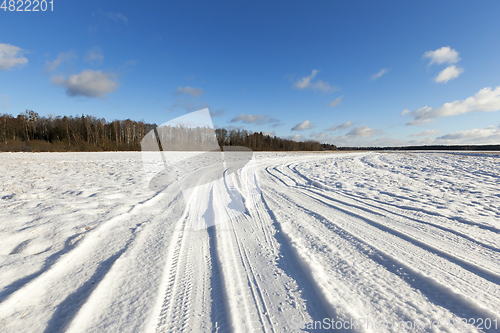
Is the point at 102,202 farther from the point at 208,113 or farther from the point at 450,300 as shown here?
the point at 450,300

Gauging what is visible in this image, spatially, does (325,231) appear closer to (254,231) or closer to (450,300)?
(254,231)

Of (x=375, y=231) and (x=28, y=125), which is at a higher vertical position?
(x=28, y=125)

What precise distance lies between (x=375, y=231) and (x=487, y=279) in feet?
4.35

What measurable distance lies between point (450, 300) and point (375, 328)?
0.93m

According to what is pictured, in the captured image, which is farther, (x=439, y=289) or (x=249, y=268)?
(x=249, y=268)

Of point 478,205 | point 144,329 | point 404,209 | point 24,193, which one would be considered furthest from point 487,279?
point 24,193

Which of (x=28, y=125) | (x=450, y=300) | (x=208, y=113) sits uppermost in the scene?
(x=28, y=125)

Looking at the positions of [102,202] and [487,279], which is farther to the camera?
[102,202]

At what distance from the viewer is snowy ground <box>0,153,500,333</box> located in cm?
173

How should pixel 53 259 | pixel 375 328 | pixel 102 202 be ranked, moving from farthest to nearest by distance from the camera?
pixel 102 202 < pixel 53 259 < pixel 375 328

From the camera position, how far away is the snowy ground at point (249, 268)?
1.73 meters

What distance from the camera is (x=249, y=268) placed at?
246cm

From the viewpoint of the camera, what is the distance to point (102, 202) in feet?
16.8

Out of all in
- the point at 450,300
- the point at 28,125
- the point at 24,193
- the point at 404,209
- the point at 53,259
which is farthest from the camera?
the point at 28,125
